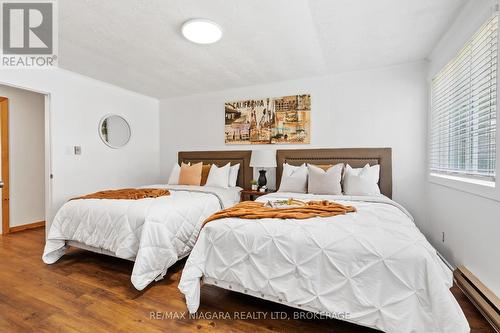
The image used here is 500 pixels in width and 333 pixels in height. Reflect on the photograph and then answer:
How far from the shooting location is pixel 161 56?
296 cm

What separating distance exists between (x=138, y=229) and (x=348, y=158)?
281 cm

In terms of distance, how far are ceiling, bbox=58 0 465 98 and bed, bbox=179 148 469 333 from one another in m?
1.72

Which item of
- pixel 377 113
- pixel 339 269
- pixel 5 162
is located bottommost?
pixel 339 269

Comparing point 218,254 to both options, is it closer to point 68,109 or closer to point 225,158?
point 225,158

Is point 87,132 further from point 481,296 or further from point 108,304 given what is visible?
point 481,296

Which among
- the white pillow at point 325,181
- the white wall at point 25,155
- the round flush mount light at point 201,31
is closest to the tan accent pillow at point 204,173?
the white pillow at point 325,181

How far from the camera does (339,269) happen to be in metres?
1.49

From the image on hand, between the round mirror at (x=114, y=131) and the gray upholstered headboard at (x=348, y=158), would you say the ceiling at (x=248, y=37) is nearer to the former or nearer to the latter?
the round mirror at (x=114, y=131)

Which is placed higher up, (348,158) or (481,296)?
(348,158)

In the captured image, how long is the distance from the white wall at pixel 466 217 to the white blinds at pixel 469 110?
0.13 m

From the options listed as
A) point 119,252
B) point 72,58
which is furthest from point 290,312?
point 72,58

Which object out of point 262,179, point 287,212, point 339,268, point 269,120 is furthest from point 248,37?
point 339,268

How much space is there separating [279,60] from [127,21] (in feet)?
5.64

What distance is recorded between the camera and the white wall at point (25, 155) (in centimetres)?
397
